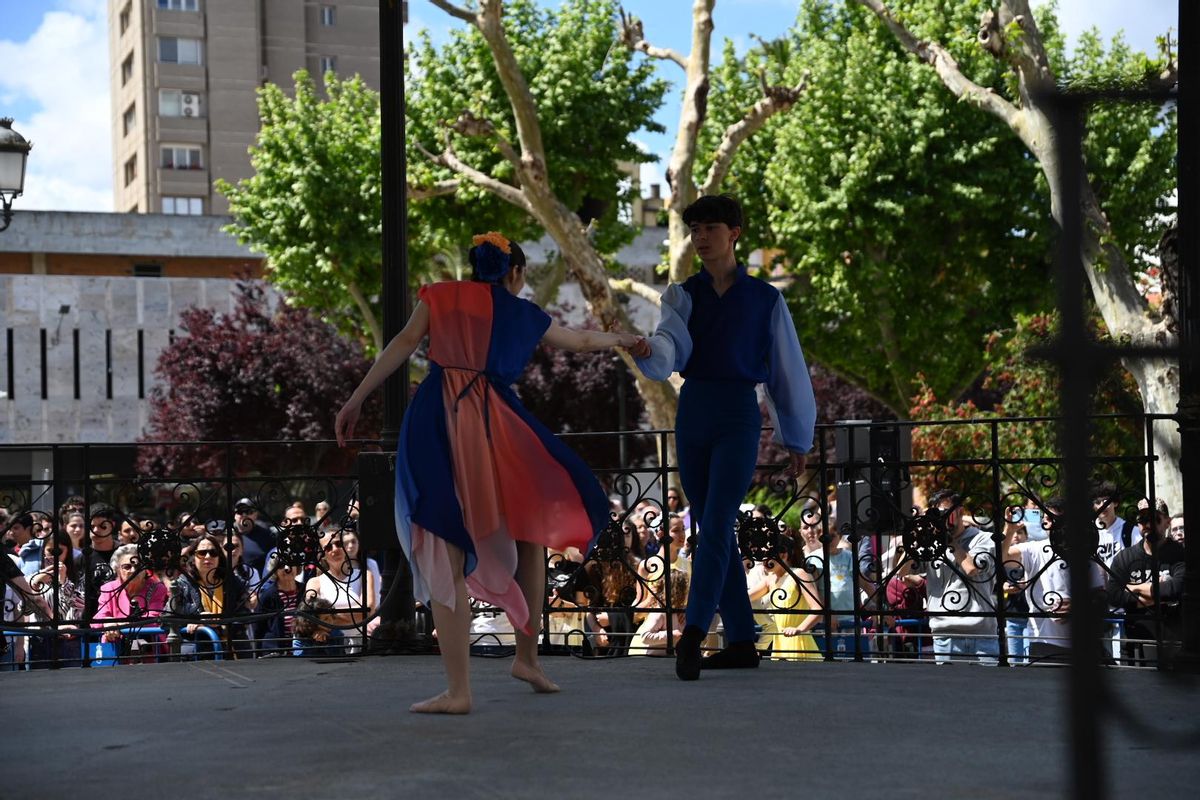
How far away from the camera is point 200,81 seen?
3152 inches

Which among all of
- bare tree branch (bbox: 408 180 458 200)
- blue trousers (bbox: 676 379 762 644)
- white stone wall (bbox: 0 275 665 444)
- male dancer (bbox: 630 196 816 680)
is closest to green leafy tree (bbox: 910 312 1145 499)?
male dancer (bbox: 630 196 816 680)

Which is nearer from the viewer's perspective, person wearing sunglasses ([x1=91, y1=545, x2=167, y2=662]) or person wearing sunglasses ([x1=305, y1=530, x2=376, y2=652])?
person wearing sunglasses ([x1=91, y1=545, x2=167, y2=662])

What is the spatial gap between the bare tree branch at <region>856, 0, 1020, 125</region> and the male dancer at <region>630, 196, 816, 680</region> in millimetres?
14098

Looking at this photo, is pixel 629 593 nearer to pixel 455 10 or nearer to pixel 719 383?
pixel 719 383

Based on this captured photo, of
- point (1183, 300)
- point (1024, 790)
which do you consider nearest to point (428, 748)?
point (1024, 790)

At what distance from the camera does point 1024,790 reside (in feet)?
13.6

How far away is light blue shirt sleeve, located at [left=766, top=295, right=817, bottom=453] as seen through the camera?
681cm

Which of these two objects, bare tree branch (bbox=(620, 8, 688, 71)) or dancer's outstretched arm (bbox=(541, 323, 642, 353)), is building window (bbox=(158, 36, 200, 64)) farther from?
dancer's outstretched arm (bbox=(541, 323, 642, 353))

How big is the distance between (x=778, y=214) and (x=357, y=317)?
34.8 ft

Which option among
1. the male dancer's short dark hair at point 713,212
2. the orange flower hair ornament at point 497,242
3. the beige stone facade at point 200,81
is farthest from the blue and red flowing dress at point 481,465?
the beige stone facade at point 200,81

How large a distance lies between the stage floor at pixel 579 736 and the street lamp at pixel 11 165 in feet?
31.5

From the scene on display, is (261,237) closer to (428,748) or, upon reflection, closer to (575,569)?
(575,569)

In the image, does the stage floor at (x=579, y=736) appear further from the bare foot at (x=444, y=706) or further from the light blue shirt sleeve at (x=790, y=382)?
the light blue shirt sleeve at (x=790, y=382)

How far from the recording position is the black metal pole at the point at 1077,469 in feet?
6.81
